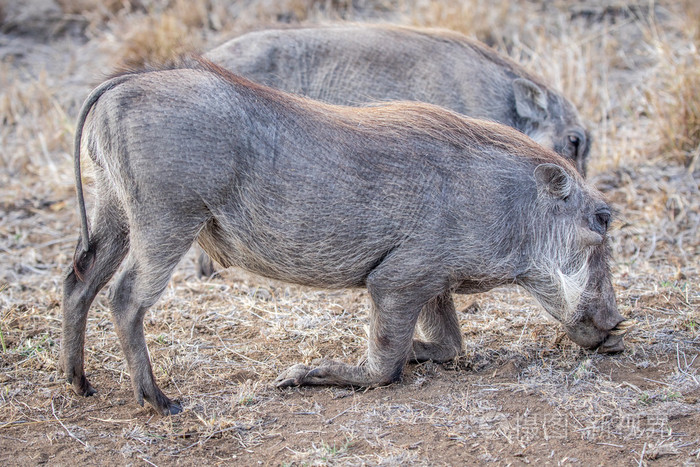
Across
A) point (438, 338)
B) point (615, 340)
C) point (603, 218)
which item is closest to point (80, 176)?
point (438, 338)

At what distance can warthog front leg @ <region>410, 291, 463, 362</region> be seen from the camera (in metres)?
3.65

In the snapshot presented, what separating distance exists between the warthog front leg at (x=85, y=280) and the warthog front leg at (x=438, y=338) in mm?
1427

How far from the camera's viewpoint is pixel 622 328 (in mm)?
3602

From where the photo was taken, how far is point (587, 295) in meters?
3.55

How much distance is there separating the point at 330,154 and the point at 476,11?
211 inches

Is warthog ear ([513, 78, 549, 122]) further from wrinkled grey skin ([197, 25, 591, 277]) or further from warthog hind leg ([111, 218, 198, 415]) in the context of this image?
warthog hind leg ([111, 218, 198, 415])

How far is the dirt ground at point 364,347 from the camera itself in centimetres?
290

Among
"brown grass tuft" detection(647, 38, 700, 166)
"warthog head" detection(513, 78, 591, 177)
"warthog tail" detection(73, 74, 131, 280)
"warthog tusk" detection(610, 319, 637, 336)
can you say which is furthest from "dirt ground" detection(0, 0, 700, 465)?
"warthog head" detection(513, 78, 591, 177)

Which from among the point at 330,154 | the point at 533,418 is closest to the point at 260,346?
the point at 330,154

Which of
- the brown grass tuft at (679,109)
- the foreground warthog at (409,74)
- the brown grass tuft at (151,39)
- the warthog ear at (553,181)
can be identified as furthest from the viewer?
the brown grass tuft at (151,39)

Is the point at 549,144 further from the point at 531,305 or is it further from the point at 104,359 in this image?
the point at 104,359

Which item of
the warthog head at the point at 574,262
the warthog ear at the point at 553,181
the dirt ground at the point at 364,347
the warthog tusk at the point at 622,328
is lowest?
the dirt ground at the point at 364,347

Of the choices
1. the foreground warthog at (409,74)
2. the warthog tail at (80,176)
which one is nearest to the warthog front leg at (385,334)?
the warthog tail at (80,176)

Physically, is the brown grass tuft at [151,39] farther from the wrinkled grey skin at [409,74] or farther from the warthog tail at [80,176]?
the warthog tail at [80,176]
